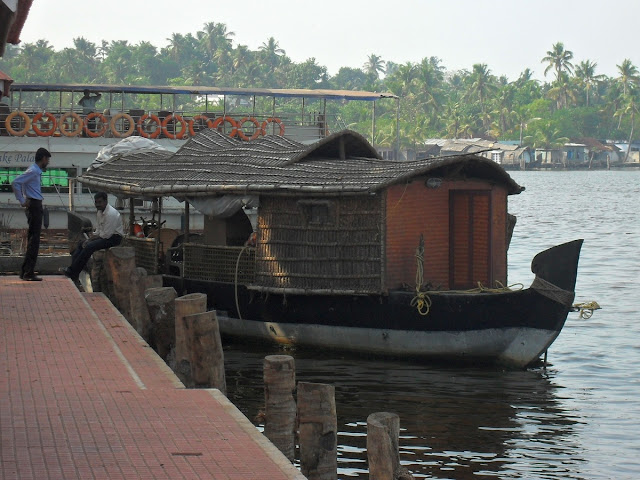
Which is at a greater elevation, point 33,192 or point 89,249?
point 33,192

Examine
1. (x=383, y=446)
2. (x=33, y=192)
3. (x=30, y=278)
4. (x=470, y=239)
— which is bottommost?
(x=383, y=446)

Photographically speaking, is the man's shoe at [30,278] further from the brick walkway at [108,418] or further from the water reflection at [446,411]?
the brick walkway at [108,418]

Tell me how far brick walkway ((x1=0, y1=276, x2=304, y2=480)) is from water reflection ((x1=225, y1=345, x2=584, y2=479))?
2.44 metres

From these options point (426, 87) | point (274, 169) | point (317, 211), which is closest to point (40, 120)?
point (274, 169)

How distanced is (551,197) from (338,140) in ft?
202

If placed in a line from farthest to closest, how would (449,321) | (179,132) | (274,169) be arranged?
(179,132), (274,169), (449,321)

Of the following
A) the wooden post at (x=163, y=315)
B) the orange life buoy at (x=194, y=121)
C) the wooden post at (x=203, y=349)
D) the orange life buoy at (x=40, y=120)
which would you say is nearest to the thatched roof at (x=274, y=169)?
the wooden post at (x=163, y=315)

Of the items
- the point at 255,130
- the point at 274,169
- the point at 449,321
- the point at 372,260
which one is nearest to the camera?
the point at 449,321

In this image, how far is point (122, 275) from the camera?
13.6 meters

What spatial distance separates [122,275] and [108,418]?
6.08 metres

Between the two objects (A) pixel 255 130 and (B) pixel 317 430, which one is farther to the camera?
(A) pixel 255 130

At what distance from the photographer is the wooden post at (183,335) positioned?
9.90 m

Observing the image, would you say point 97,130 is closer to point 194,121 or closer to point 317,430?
point 194,121

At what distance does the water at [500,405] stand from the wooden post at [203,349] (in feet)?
5.58
